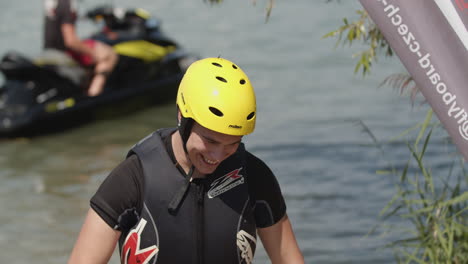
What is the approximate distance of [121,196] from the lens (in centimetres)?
334

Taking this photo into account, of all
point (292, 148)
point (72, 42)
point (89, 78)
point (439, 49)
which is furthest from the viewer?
point (89, 78)

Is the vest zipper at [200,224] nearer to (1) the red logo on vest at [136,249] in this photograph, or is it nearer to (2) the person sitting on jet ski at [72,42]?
(1) the red logo on vest at [136,249]

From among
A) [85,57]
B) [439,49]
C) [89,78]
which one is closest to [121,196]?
[439,49]

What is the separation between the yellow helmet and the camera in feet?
10.8

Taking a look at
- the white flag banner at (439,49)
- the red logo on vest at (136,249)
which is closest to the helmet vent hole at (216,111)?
the red logo on vest at (136,249)

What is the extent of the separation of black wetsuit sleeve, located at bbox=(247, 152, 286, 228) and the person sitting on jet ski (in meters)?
7.59

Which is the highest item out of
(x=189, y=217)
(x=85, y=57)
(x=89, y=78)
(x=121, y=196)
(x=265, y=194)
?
(x=121, y=196)

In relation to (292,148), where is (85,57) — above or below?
above

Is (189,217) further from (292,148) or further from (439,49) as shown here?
(292,148)

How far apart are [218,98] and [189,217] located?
46cm

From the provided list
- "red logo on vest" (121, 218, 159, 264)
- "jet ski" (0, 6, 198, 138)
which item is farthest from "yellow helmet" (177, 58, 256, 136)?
"jet ski" (0, 6, 198, 138)

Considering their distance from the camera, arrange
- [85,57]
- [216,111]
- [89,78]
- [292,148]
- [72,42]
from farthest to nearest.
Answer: [89,78] → [85,57] → [72,42] → [292,148] → [216,111]

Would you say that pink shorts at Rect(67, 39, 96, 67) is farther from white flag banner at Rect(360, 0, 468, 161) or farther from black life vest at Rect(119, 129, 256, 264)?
white flag banner at Rect(360, 0, 468, 161)

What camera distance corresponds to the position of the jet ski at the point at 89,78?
1074 centimetres
